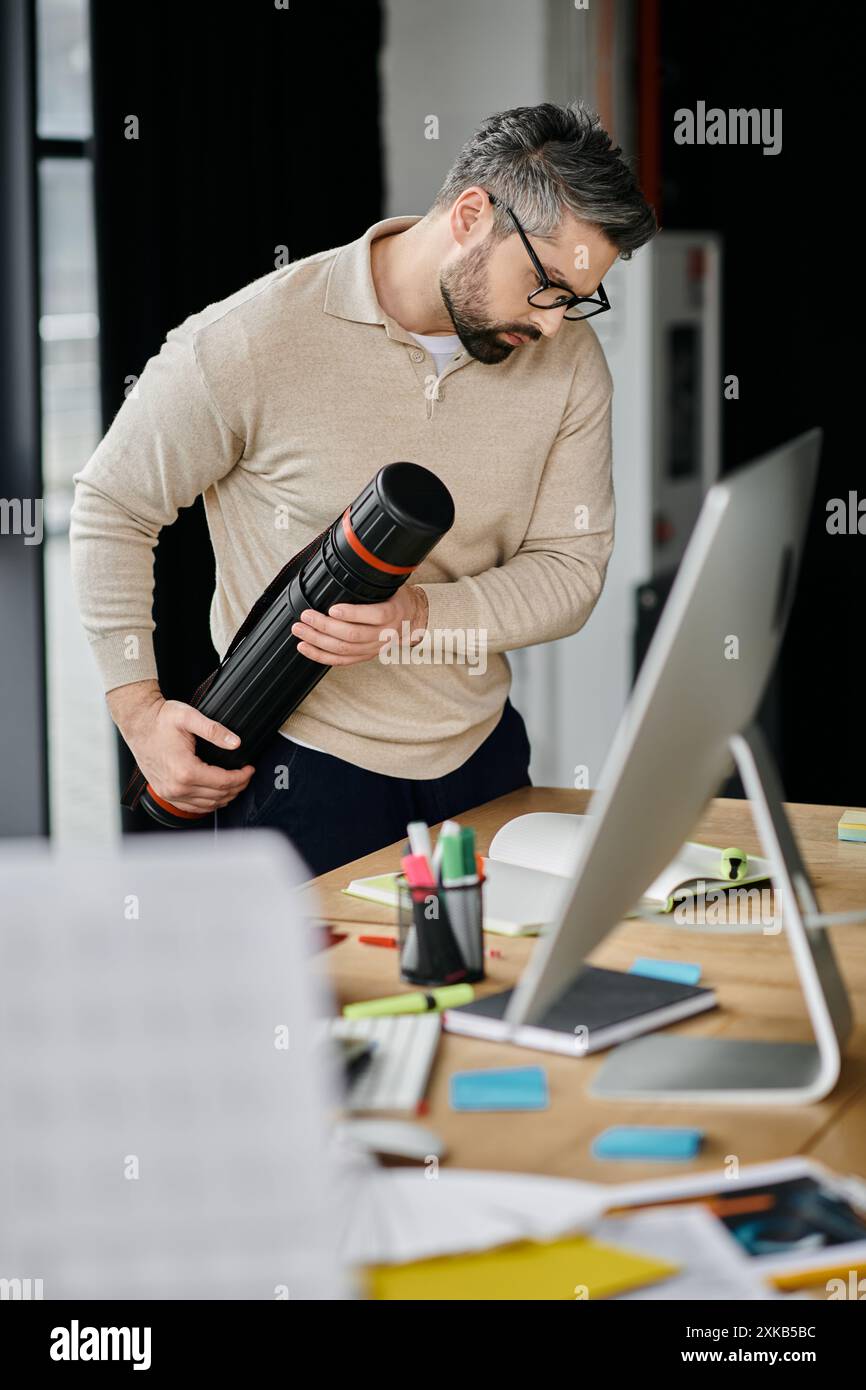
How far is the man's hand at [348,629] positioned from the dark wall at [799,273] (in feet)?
7.71

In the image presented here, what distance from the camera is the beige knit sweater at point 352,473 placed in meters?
1.89

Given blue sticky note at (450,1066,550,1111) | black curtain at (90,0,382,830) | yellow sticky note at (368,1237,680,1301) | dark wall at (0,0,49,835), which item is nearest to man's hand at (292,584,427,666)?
blue sticky note at (450,1066,550,1111)

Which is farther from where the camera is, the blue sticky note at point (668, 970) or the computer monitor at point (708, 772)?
the blue sticky note at point (668, 970)

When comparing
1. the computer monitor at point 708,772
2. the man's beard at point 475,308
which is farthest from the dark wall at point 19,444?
the computer monitor at point 708,772

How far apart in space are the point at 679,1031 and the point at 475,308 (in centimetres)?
102

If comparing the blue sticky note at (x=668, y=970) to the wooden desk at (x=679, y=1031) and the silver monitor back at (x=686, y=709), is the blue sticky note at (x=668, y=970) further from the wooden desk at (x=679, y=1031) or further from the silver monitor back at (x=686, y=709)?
the silver monitor back at (x=686, y=709)

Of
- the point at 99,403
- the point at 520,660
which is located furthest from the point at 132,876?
the point at 520,660

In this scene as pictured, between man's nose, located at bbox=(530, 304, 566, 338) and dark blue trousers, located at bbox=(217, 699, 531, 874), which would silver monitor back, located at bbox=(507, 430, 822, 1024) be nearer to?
man's nose, located at bbox=(530, 304, 566, 338)

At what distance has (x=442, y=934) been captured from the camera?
1294 millimetres

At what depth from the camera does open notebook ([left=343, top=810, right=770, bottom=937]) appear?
1479mm

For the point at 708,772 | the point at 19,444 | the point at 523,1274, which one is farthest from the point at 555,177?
the point at 19,444

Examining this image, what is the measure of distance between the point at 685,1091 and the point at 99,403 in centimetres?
209

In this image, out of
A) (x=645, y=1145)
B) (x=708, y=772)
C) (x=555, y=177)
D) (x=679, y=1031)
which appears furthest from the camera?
(x=555, y=177)

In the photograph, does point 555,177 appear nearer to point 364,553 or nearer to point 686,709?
point 364,553
